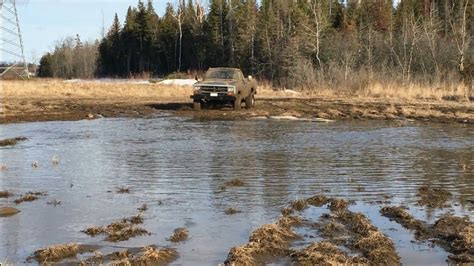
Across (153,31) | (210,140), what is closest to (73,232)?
(210,140)

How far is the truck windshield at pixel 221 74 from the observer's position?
23.6 m

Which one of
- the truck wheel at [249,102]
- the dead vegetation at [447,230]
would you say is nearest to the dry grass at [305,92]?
the truck wheel at [249,102]

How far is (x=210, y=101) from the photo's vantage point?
2316cm

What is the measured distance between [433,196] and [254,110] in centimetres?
1564

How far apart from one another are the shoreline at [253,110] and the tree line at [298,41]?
842 cm

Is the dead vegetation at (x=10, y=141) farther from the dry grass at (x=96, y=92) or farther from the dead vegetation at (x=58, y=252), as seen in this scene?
the dry grass at (x=96, y=92)

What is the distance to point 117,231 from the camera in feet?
20.9

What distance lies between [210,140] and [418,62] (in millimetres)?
31682

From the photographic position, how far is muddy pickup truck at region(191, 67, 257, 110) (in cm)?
2270

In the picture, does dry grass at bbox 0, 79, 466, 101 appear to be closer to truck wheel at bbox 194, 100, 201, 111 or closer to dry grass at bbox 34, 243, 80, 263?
truck wheel at bbox 194, 100, 201, 111

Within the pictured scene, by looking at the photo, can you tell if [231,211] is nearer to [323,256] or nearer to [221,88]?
[323,256]

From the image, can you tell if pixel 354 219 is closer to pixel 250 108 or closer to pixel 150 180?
pixel 150 180

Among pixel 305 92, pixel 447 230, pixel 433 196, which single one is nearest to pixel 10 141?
pixel 433 196

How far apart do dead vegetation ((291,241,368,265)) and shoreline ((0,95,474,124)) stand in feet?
50.6
